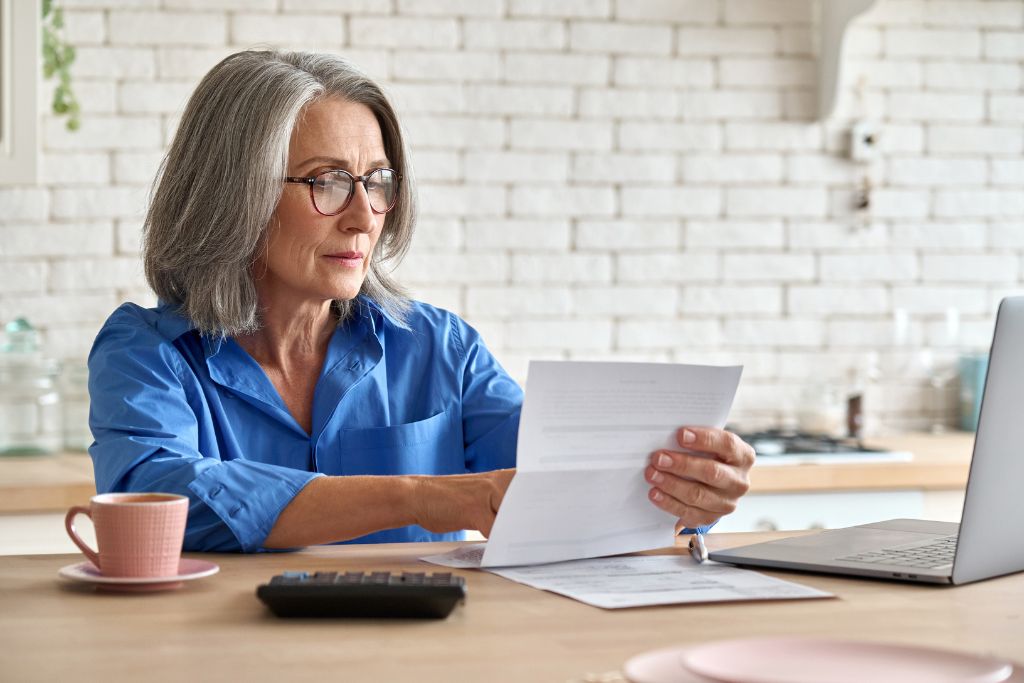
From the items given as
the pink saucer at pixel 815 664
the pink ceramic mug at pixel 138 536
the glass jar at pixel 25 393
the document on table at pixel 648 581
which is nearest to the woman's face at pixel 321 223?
the document on table at pixel 648 581

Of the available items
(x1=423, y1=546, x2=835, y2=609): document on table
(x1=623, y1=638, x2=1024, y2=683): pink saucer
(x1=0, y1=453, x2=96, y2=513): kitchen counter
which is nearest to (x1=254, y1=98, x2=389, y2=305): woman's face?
(x1=423, y1=546, x2=835, y2=609): document on table

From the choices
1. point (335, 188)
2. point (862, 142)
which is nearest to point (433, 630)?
point (335, 188)

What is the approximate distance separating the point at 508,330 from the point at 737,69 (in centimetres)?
98

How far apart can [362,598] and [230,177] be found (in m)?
1.02

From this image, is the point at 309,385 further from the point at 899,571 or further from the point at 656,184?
the point at 656,184

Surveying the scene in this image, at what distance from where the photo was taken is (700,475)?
5.29 ft

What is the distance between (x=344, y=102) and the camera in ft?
6.98

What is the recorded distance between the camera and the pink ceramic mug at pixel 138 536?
1360 millimetres

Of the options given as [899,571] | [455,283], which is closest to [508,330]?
[455,283]

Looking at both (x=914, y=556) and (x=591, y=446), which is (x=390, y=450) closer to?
(x=591, y=446)

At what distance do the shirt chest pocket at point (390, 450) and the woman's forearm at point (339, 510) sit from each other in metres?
0.40

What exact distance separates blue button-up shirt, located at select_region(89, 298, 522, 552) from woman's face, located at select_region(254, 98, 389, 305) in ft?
0.46

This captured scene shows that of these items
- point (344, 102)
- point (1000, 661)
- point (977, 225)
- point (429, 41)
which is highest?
point (429, 41)

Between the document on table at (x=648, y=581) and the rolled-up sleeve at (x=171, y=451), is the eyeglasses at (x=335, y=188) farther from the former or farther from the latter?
the document on table at (x=648, y=581)
